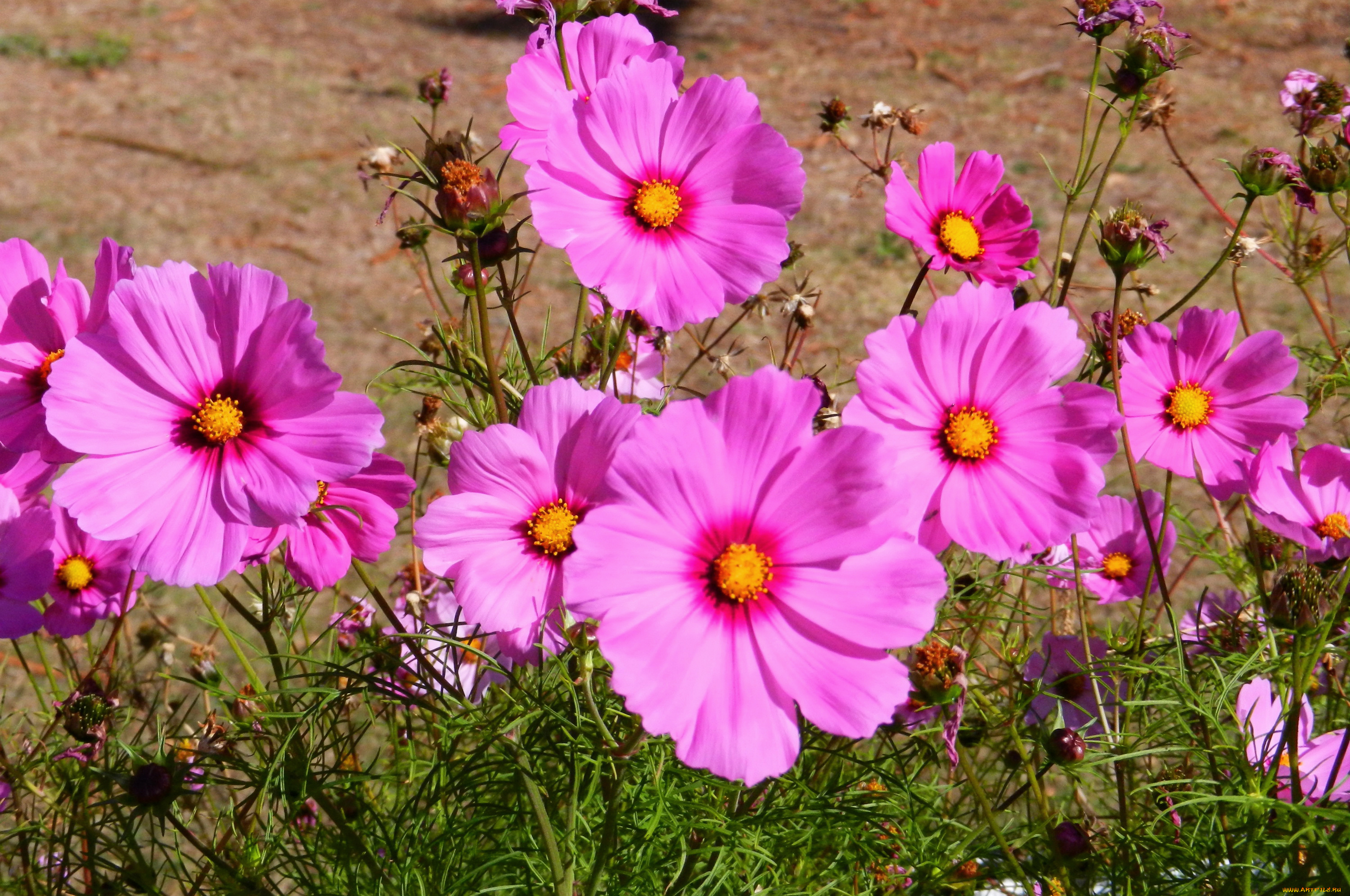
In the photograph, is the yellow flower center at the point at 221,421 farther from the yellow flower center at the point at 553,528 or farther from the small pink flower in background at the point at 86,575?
the small pink flower in background at the point at 86,575

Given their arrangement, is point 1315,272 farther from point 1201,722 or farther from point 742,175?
point 742,175

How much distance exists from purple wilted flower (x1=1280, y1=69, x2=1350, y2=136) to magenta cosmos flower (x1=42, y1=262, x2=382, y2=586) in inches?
27.8

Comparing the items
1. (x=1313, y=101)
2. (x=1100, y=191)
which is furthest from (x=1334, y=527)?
(x=1313, y=101)

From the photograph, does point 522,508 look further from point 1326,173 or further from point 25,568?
point 1326,173

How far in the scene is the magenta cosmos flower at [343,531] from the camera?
0.57 meters

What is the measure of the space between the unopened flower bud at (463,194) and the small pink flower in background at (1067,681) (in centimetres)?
50

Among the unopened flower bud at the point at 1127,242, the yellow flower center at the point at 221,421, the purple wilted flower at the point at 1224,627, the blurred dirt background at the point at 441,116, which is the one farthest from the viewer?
the blurred dirt background at the point at 441,116

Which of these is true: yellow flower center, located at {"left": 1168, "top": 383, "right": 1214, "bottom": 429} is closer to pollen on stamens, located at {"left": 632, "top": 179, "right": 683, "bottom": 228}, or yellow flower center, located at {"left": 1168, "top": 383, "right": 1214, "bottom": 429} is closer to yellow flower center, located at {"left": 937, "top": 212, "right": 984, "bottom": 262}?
yellow flower center, located at {"left": 937, "top": 212, "right": 984, "bottom": 262}

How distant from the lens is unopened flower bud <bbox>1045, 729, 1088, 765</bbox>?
60 centimetres

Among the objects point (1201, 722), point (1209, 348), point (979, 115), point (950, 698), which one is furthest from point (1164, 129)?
point (979, 115)

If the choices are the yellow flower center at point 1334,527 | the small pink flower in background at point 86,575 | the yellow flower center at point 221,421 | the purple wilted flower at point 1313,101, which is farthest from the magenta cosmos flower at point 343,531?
the purple wilted flower at point 1313,101

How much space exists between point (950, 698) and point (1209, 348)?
0.95ft

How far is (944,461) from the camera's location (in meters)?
0.50

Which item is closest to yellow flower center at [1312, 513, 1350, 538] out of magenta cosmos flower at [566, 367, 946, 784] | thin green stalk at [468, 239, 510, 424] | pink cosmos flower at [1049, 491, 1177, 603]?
pink cosmos flower at [1049, 491, 1177, 603]
